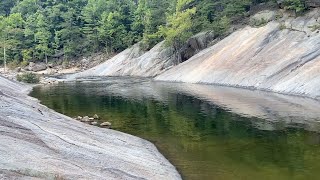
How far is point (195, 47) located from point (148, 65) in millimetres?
12675

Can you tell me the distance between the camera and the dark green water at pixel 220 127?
22531mm

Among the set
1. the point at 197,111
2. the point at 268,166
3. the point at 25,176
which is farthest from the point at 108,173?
the point at 197,111

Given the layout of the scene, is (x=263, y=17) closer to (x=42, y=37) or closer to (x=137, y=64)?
(x=137, y=64)

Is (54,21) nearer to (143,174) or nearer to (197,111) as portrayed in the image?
(197,111)

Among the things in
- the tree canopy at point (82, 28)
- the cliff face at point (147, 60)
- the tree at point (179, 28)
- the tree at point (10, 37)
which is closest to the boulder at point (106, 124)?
the cliff face at point (147, 60)

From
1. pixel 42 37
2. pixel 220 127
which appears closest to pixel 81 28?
pixel 42 37

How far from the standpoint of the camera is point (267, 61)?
211 feet

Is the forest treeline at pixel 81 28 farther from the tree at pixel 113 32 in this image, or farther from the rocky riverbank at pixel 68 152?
the rocky riverbank at pixel 68 152

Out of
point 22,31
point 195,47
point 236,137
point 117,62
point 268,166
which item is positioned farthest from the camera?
point 22,31

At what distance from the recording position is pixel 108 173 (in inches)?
745

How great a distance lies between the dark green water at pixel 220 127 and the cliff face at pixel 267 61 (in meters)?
4.33

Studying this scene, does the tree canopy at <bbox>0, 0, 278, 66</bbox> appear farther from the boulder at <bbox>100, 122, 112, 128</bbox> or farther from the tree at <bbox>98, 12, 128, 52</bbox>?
the boulder at <bbox>100, 122, 112, 128</bbox>

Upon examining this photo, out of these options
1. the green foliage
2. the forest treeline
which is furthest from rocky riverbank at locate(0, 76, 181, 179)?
the forest treeline

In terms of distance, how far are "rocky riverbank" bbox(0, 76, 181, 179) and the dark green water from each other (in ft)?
6.38
